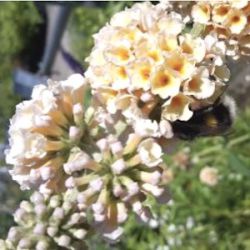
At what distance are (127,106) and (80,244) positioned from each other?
198 mm

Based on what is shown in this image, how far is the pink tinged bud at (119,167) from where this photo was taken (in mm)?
840

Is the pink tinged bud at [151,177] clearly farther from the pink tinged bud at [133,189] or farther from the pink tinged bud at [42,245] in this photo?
the pink tinged bud at [42,245]

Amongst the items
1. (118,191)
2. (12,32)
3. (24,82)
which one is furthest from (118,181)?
(12,32)

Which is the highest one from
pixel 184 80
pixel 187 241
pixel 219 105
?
pixel 184 80

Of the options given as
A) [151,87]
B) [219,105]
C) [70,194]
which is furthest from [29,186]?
[219,105]

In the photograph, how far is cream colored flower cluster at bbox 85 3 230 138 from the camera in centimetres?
83

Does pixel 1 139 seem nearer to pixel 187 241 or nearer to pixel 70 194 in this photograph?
pixel 187 241

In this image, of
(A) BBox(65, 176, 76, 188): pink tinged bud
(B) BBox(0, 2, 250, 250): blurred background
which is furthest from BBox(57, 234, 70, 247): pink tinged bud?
(B) BBox(0, 2, 250, 250): blurred background

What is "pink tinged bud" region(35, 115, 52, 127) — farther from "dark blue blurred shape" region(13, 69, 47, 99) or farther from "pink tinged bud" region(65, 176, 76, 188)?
"dark blue blurred shape" region(13, 69, 47, 99)

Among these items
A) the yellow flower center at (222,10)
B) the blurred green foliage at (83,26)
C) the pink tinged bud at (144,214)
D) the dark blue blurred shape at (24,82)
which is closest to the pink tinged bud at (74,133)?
the pink tinged bud at (144,214)

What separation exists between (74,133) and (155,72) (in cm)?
11

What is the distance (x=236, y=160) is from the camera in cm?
136

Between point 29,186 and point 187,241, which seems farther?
point 187,241

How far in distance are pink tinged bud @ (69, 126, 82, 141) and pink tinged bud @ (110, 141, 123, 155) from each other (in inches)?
1.7
